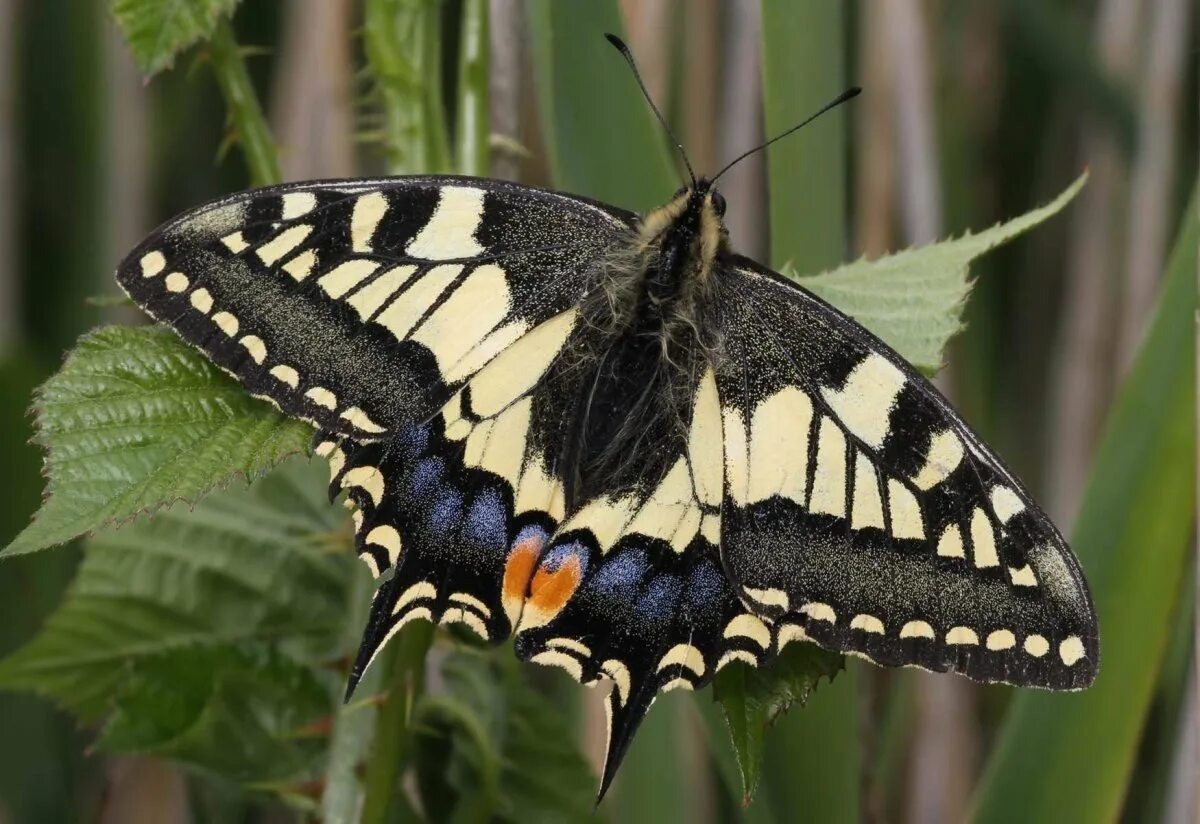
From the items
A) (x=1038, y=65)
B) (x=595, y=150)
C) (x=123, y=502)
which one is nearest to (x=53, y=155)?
(x=595, y=150)

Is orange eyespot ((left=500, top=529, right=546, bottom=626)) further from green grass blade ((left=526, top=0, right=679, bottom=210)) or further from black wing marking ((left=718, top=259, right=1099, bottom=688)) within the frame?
green grass blade ((left=526, top=0, right=679, bottom=210))

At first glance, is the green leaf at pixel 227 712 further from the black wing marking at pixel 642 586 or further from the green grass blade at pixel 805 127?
the green grass blade at pixel 805 127

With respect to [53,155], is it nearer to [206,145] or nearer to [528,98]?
[206,145]

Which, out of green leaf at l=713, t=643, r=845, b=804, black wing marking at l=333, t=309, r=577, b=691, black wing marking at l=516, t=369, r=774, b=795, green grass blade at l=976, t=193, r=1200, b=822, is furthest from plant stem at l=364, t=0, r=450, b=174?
green grass blade at l=976, t=193, r=1200, b=822

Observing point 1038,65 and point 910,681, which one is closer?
point 910,681

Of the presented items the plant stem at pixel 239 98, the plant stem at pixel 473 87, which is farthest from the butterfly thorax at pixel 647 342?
the plant stem at pixel 239 98

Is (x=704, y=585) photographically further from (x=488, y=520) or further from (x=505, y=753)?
(x=505, y=753)
